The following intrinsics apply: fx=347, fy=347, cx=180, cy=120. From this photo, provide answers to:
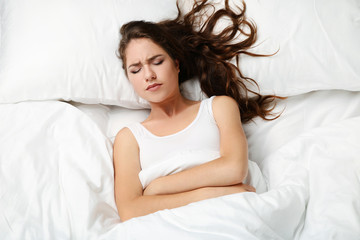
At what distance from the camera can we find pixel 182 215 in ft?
2.83

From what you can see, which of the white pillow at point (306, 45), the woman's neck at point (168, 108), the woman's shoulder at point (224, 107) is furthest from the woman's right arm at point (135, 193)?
the white pillow at point (306, 45)

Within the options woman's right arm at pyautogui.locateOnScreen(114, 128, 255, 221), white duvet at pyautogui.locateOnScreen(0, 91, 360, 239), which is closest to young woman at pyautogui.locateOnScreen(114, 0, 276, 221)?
woman's right arm at pyautogui.locateOnScreen(114, 128, 255, 221)

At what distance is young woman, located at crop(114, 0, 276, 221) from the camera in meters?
1.04

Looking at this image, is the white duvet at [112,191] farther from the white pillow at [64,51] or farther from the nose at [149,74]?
the nose at [149,74]

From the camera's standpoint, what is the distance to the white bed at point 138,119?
87 centimetres

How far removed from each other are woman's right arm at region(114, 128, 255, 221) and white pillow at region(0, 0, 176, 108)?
25 cm

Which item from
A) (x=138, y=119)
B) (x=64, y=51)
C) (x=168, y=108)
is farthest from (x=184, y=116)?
(x=64, y=51)

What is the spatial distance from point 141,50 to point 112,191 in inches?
19.8

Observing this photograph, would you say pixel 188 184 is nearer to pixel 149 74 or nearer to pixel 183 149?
pixel 183 149

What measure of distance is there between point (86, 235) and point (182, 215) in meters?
0.26

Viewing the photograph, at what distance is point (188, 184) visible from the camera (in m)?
1.04

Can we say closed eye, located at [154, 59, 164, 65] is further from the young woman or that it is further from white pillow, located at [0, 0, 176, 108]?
white pillow, located at [0, 0, 176, 108]

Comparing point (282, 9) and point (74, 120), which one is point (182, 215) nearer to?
point (74, 120)

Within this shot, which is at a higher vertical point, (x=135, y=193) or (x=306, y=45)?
(x=306, y=45)
